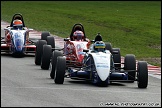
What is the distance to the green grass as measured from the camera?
35.3m

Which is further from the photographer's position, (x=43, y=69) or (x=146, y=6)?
(x=146, y=6)

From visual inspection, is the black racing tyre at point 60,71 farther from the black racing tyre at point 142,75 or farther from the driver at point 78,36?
the driver at point 78,36

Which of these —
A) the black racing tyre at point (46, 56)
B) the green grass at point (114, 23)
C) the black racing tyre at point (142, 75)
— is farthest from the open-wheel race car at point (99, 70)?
the green grass at point (114, 23)

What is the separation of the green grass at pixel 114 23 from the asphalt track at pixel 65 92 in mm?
7792

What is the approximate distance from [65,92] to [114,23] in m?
32.0

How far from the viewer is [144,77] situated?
62.5 feet

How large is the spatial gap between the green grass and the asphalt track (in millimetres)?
7792

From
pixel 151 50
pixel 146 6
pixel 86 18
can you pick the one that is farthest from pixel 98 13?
pixel 151 50

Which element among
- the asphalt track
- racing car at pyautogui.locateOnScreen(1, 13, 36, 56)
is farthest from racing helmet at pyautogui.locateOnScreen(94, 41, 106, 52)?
racing car at pyautogui.locateOnScreen(1, 13, 36, 56)

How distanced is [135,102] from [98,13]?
140ft

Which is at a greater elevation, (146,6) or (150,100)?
(146,6)

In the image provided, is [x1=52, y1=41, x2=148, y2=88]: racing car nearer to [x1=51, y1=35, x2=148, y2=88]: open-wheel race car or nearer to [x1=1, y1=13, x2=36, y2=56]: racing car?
[x1=51, y1=35, x2=148, y2=88]: open-wheel race car

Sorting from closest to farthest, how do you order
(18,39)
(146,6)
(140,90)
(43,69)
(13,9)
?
(140,90)
(43,69)
(18,39)
(13,9)
(146,6)

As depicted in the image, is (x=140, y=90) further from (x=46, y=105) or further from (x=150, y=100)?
(x=46, y=105)
